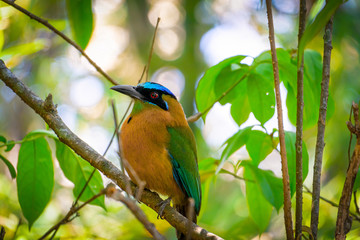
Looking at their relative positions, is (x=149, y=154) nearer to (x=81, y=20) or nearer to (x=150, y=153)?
(x=150, y=153)

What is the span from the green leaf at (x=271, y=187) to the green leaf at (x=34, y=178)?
5.05ft

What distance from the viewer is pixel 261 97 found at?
280cm

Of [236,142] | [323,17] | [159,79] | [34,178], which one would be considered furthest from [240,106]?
[159,79]

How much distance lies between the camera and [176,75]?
10.6m

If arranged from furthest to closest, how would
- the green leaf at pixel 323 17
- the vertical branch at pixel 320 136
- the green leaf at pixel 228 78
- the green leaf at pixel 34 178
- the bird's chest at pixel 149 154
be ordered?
1. the bird's chest at pixel 149 154
2. the green leaf at pixel 228 78
3. the green leaf at pixel 34 178
4. the vertical branch at pixel 320 136
5. the green leaf at pixel 323 17

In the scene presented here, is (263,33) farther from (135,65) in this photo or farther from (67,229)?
(67,229)

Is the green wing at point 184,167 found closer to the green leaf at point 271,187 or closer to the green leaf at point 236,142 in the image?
the green leaf at point 271,187

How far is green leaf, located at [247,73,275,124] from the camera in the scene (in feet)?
9.11

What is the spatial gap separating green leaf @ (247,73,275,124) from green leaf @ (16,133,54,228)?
5.17ft

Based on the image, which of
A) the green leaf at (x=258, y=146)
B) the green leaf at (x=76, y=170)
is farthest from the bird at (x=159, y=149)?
the green leaf at (x=258, y=146)

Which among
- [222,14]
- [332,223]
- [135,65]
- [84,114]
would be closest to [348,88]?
[332,223]

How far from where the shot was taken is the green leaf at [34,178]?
8.89ft

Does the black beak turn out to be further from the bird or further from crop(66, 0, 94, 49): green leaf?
crop(66, 0, 94, 49): green leaf

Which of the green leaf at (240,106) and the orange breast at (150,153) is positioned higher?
the green leaf at (240,106)
